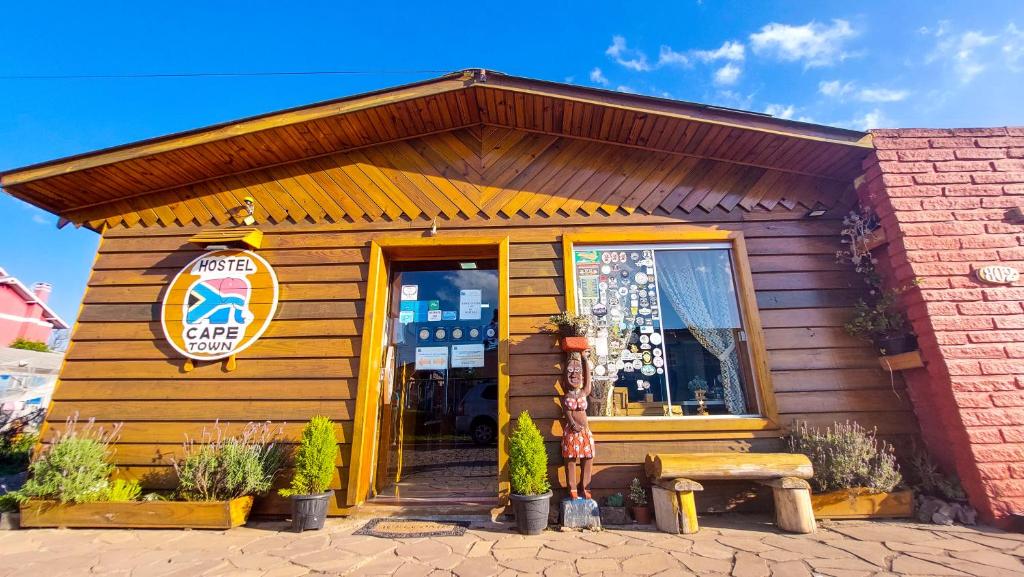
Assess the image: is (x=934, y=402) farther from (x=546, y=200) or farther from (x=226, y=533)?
(x=226, y=533)

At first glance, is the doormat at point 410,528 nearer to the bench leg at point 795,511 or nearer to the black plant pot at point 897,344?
the bench leg at point 795,511

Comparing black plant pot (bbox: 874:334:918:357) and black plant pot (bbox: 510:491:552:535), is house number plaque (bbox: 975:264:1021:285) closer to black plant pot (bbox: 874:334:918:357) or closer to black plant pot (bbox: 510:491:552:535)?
black plant pot (bbox: 874:334:918:357)

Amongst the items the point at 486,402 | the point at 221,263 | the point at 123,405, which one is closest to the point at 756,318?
the point at 486,402

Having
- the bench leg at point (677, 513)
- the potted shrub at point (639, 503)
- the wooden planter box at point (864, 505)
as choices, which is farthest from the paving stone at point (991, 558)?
the potted shrub at point (639, 503)

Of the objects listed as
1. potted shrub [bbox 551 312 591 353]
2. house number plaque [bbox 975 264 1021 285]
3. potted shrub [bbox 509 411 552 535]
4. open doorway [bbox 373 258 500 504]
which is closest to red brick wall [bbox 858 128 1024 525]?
house number plaque [bbox 975 264 1021 285]

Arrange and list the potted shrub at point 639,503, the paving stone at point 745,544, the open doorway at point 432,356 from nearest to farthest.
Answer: the paving stone at point 745,544 → the potted shrub at point 639,503 → the open doorway at point 432,356

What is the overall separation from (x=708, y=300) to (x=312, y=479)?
389 cm

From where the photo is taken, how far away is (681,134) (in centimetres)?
417

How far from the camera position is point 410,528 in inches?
124

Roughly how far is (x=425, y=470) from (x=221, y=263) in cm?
326

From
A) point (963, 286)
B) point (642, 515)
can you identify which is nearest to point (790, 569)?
point (642, 515)

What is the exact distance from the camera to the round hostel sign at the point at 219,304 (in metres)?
3.94

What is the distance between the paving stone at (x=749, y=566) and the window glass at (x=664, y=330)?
135 centimetres

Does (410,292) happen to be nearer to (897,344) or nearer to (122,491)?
(122,491)
